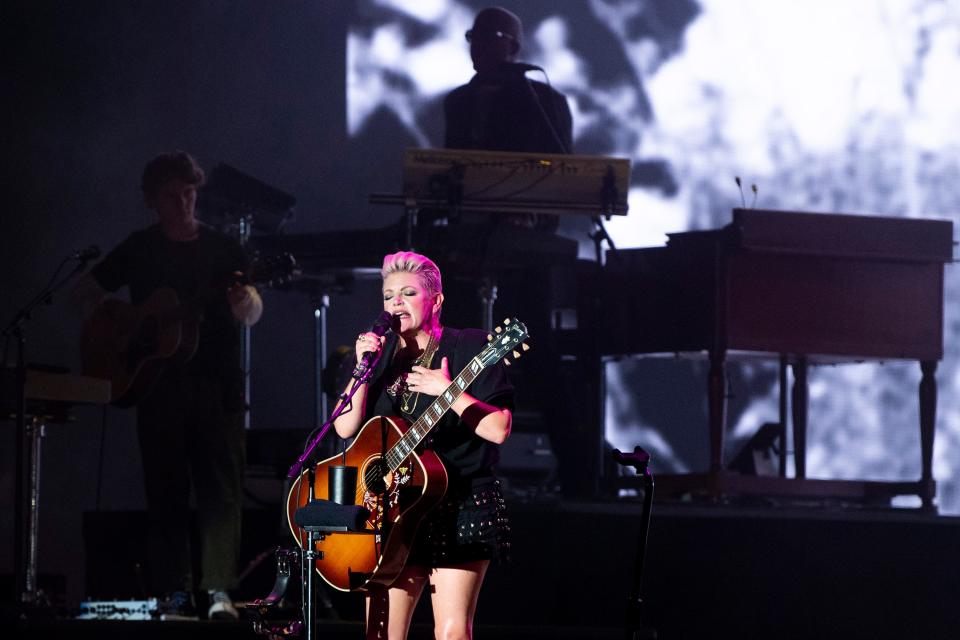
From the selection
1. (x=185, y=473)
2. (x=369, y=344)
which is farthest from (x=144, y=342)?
(x=369, y=344)

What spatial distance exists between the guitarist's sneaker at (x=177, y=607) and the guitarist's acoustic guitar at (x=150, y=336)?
33.2 inches

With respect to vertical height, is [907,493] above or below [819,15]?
below

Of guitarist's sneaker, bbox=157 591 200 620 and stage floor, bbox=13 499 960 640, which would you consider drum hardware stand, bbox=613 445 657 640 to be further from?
guitarist's sneaker, bbox=157 591 200 620

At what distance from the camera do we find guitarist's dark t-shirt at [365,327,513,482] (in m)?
3.55

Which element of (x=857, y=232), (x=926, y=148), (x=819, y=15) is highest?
(x=819, y=15)

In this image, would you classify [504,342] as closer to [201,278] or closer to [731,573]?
[731,573]

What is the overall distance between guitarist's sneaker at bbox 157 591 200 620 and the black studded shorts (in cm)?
234

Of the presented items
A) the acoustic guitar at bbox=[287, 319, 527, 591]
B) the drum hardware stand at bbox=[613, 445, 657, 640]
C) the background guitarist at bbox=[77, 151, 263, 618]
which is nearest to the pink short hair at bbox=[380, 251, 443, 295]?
the acoustic guitar at bbox=[287, 319, 527, 591]

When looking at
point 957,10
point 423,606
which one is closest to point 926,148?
point 957,10

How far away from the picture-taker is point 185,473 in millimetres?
5836

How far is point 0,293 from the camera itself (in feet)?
25.0

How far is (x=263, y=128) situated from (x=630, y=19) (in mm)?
2257

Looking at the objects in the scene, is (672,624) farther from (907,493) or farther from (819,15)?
(819,15)

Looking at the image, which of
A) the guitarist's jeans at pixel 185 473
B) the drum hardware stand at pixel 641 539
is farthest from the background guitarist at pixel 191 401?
the drum hardware stand at pixel 641 539
